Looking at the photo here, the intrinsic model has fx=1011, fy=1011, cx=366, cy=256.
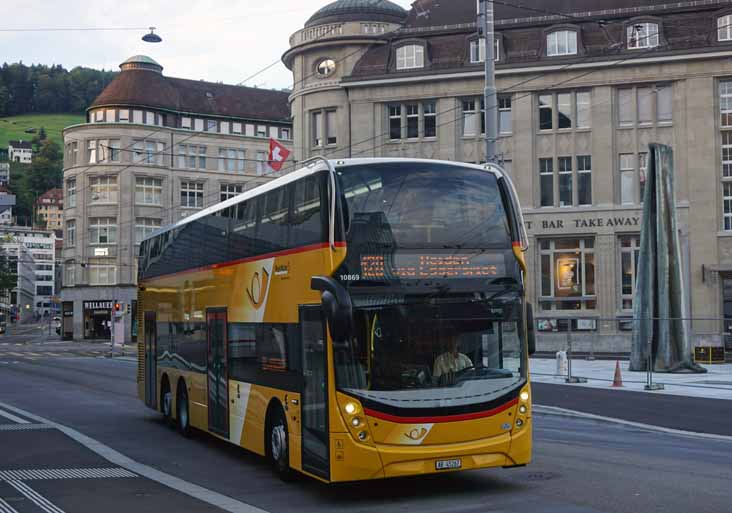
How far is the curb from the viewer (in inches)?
658

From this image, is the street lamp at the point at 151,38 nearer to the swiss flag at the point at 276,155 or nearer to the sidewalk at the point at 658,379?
the swiss flag at the point at 276,155

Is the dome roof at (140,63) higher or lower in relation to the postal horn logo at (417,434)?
higher

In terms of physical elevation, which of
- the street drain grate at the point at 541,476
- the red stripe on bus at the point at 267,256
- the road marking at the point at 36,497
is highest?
the red stripe on bus at the point at 267,256

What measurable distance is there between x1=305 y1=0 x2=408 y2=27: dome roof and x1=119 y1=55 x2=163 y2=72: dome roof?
36779 millimetres

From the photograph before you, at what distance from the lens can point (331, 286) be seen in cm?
1028

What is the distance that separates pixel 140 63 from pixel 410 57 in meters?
42.1

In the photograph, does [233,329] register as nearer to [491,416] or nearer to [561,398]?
[491,416]

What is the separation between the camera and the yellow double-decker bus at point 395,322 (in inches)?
412

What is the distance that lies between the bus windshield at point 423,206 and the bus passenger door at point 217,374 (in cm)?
435

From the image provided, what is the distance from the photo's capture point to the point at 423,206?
11.0m

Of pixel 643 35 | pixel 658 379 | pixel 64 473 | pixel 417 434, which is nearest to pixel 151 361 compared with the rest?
pixel 64 473

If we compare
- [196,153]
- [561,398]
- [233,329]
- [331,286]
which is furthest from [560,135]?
[196,153]

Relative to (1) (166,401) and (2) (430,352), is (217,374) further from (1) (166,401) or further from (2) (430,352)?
(2) (430,352)

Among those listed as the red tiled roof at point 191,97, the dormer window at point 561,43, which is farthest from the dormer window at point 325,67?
the red tiled roof at point 191,97
